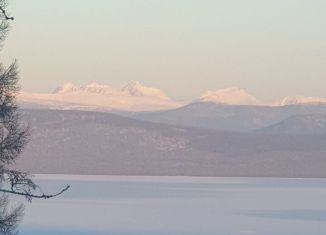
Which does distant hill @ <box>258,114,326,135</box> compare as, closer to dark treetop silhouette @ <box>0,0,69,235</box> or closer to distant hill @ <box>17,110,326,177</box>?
distant hill @ <box>17,110,326,177</box>

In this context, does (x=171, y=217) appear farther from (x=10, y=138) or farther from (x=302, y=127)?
(x=302, y=127)

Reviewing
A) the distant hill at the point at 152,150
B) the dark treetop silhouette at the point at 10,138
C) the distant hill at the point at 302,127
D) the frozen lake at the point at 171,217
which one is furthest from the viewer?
the distant hill at the point at 302,127

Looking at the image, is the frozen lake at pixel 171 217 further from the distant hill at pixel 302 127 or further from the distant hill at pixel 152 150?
the distant hill at pixel 302 127

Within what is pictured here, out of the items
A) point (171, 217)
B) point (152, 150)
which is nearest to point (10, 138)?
point (171, 217)

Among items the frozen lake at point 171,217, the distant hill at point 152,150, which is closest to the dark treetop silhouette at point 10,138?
the frozen lake at point 171,217

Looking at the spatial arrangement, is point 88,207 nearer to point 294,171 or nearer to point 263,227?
point 263,227

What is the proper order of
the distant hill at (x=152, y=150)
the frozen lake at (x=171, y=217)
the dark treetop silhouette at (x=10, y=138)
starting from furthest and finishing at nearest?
the distant hill at (x=152, y=150), the frozen lake at (x=171, y=217), the dark treetop silhouette at (x=10, y=138)

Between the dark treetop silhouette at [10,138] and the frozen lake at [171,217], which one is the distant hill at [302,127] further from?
the dark treetop silhouette at [10,138]

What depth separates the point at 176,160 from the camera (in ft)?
454

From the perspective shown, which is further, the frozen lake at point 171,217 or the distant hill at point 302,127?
the distant hill at point 302,127

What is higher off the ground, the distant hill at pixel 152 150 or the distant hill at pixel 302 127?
the distant hill at pixel 302 127

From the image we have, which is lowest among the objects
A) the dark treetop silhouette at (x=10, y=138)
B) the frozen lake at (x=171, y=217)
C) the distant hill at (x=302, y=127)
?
the frozen lake at (x=171, y=217)

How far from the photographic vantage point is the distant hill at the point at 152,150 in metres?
133

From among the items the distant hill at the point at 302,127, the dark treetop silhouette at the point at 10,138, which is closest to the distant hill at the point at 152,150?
the distant hill at the point at 302,127
